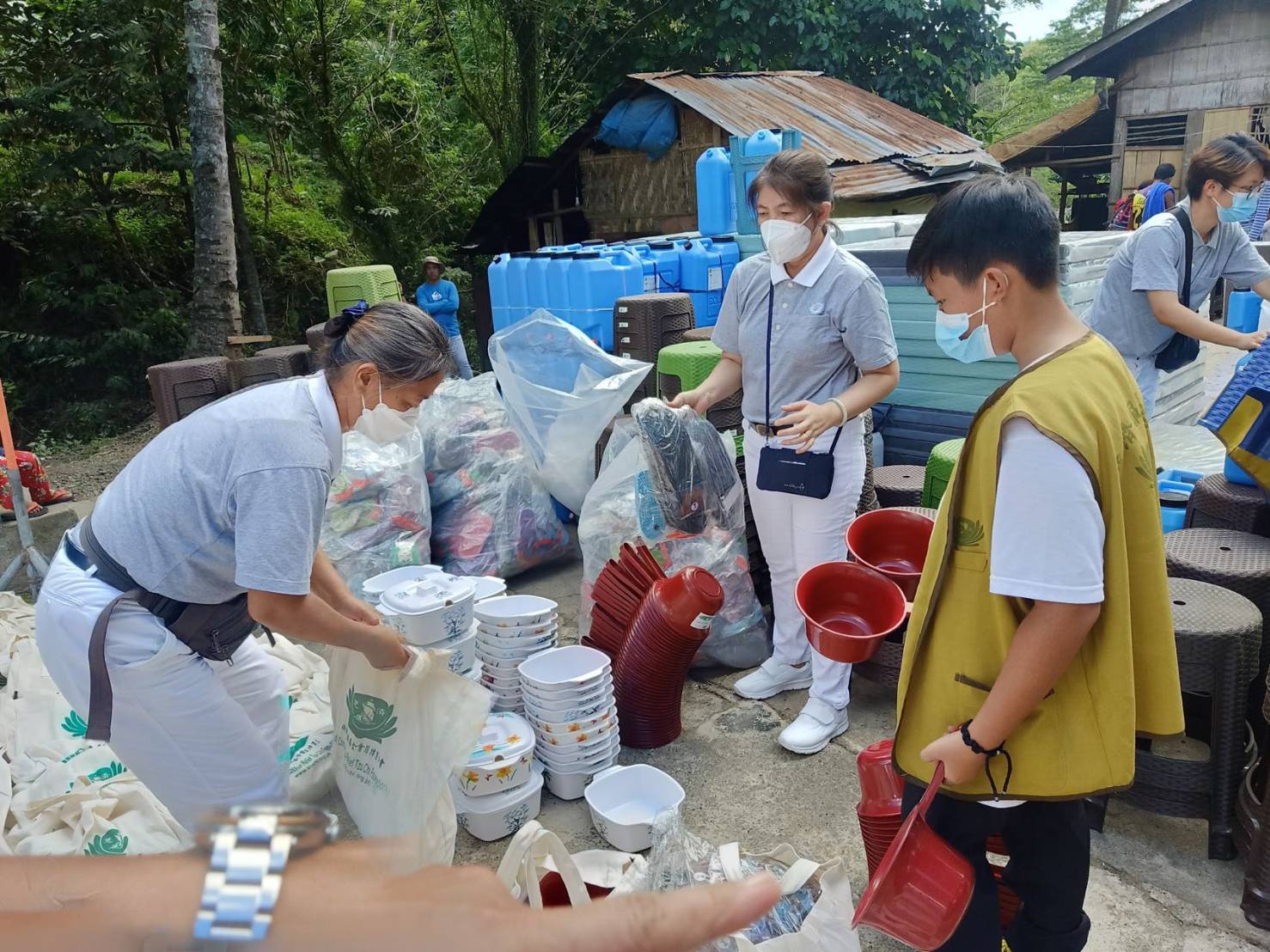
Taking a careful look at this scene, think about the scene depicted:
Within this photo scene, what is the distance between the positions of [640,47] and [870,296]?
43.0 feet

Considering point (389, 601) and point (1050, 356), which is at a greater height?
point (1050, 356)

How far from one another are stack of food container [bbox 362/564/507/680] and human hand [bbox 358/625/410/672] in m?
0.65

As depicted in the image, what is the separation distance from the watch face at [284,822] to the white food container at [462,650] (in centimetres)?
236

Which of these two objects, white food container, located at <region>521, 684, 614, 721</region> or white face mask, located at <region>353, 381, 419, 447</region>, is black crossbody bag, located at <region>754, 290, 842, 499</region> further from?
white face mask, located at <region>353, 381, 419, 447</region>

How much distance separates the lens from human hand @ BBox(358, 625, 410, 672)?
1.98 metres

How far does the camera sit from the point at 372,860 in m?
0.50

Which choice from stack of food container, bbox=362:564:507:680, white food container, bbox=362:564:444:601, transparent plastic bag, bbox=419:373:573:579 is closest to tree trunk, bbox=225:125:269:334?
transparent plastic bag, bbox=419:373:573:579

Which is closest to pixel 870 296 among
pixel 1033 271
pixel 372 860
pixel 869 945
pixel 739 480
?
pixel 739 480

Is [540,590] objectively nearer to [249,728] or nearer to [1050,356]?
[249,728]

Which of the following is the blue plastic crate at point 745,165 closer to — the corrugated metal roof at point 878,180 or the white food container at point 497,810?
the corrugated metal roof at point 878,180

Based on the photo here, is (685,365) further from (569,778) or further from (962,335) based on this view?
(962,335)

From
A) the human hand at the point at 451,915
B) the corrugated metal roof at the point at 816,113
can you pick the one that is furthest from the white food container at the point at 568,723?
the corrugated metal roof at the point at 816,113

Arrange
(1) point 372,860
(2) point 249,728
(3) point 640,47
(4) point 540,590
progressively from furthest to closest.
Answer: (3) point 640,47, (4) point 540,590, (2) point 249,728, (1) point 372,860

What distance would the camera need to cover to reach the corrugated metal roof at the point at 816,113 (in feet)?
31.7
